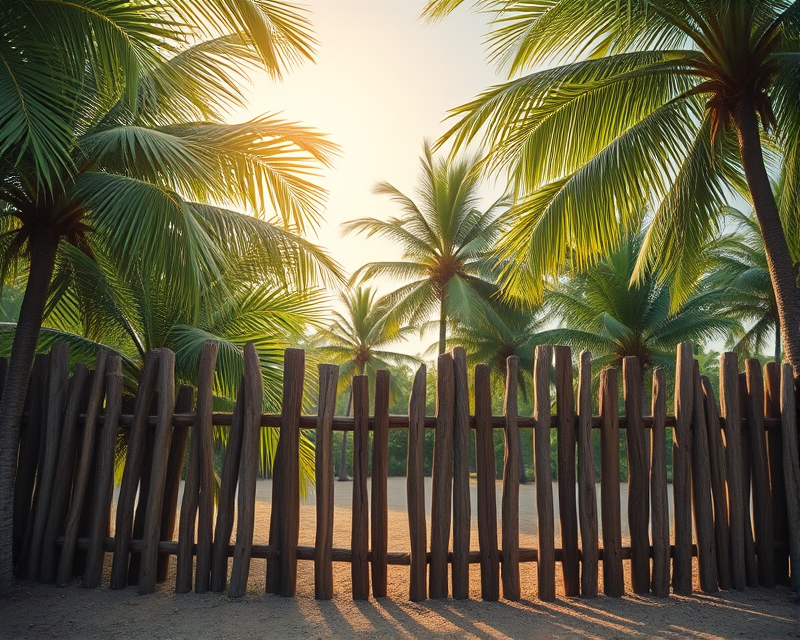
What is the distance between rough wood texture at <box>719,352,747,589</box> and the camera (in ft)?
17.1

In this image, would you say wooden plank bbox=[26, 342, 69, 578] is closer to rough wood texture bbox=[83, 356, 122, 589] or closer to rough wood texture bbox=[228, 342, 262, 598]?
rough wood texture bbox=[83, 356, 122, 589]

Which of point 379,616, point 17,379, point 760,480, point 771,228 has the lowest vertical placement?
point 379,616

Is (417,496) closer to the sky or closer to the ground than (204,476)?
closer to the ground

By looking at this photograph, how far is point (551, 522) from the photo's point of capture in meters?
4.92

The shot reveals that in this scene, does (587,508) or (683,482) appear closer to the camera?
(587,508)

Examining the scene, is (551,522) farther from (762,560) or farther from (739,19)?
(739,19)

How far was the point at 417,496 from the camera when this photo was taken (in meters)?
4.84

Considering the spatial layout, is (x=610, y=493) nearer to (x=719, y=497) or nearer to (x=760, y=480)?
(x=719, y=497)

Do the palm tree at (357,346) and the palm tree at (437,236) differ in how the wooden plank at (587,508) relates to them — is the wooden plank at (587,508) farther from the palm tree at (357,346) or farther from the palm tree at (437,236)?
the palm tree at (357,346)

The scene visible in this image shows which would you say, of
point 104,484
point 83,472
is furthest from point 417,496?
point 83,472

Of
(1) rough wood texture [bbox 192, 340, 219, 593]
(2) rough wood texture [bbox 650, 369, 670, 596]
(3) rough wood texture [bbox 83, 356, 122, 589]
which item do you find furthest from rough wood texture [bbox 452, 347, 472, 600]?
(3) rough wood texture [bbox 83, 356, 122, 589]

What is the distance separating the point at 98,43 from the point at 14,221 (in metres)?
3.28

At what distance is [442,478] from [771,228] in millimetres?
3720

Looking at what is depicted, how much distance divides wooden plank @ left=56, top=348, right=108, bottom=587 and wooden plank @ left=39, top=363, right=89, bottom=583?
0.27ft
